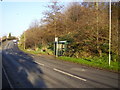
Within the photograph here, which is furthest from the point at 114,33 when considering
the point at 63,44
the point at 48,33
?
the point at 48,33

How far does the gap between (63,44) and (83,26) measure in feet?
23.3

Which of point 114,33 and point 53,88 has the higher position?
point 114,33

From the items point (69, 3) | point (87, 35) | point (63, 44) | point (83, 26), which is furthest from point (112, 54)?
point (69, 3)

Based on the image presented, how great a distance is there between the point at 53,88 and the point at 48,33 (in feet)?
99.0

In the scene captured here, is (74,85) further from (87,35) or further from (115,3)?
(115,3)

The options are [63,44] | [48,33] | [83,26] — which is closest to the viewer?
[83,26]

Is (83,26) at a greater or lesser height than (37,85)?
greater

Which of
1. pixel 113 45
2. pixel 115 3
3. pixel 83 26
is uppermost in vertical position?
pixel 115 3

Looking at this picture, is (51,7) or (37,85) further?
(51,7)

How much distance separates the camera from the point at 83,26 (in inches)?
876

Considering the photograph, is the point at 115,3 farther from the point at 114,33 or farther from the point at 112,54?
the point at 112,54

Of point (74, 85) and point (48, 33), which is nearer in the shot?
point (74, 85)

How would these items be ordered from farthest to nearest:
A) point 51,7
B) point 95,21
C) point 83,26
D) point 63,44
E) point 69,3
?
point 69,3, point 51,7, point 63,44, point 83,26, point 95,21

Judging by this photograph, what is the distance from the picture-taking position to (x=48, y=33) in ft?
124
